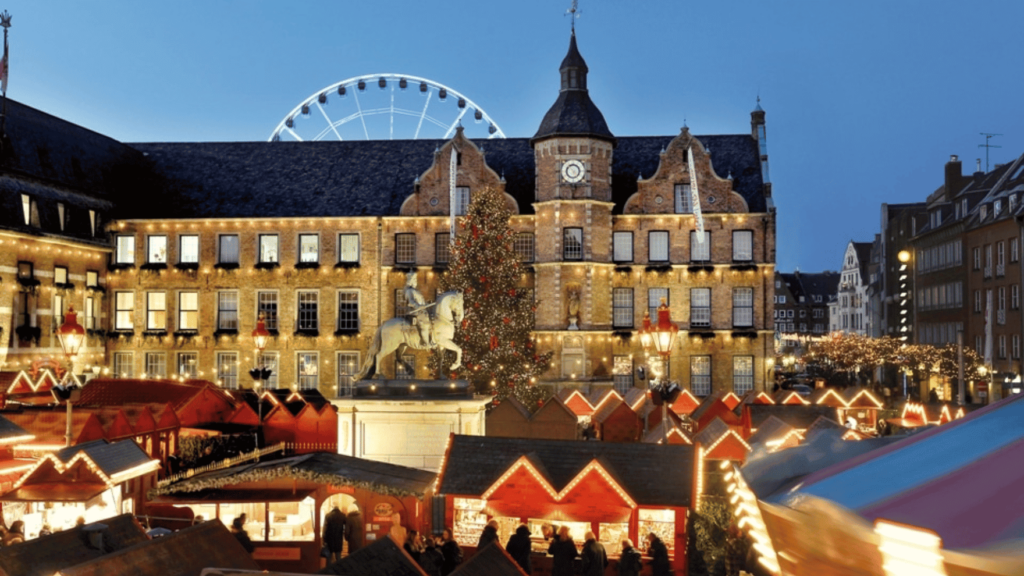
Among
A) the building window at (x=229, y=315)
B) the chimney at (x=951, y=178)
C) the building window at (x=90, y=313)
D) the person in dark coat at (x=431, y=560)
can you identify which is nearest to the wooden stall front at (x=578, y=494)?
the person in dark coat at (x=431, y=560)

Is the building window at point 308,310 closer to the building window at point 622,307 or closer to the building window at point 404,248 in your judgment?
the building window at point 404,248

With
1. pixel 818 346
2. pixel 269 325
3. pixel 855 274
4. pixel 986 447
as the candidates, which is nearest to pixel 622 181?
pixel 269 325

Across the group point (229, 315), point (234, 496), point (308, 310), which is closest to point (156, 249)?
point (229, 315)

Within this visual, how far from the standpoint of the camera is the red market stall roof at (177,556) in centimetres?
761

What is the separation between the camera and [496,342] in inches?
1442

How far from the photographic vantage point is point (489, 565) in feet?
27.6

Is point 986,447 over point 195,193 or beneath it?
beneath

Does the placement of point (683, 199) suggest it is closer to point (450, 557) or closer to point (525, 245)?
point (525, 245)

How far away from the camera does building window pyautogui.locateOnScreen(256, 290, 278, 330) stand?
148 feet

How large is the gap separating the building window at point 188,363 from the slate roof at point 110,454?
2870 centimetres

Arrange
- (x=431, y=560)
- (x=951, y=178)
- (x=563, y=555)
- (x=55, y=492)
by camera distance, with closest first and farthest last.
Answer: (x=431, y=560), (x=563, y=555), (x=55, y=492), (x=951, y=178)

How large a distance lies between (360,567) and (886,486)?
5058mm

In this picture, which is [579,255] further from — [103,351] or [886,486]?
[886,486]

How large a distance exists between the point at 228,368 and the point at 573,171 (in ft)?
59.8
